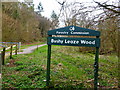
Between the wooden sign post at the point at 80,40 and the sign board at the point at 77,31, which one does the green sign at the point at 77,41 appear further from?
the sign board at the point at 77,31

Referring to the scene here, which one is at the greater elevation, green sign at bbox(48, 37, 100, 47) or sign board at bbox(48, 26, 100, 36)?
sign board at bbox(48, 26, 100, 36)

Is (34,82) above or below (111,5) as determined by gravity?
below

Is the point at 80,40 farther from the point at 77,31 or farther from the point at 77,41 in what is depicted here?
the point at 77,31

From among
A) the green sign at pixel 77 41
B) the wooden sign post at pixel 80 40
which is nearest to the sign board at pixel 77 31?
the wooden sign post at pixel 80 40

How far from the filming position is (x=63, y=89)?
3.83 m

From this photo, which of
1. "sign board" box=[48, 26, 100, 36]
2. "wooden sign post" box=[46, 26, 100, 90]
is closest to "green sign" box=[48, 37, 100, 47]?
"wooden sign post" box=[46, 26, 100, 90]

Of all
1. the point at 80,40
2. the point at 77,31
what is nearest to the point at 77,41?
the point at 80,40

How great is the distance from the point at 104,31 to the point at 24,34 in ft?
78.6

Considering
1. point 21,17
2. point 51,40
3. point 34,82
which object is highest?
point 21,17

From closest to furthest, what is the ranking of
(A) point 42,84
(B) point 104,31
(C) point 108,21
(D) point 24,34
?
(A) point 42,84
(C) point 108,21
(B) point 104,31
(D) point 24,34

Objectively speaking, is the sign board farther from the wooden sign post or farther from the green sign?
the green sign

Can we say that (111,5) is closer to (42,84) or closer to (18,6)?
(42,84)

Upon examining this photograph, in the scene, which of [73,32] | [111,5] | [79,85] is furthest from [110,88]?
[111,5]

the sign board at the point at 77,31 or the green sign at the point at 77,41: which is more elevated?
the sign board at the point at 77,31
